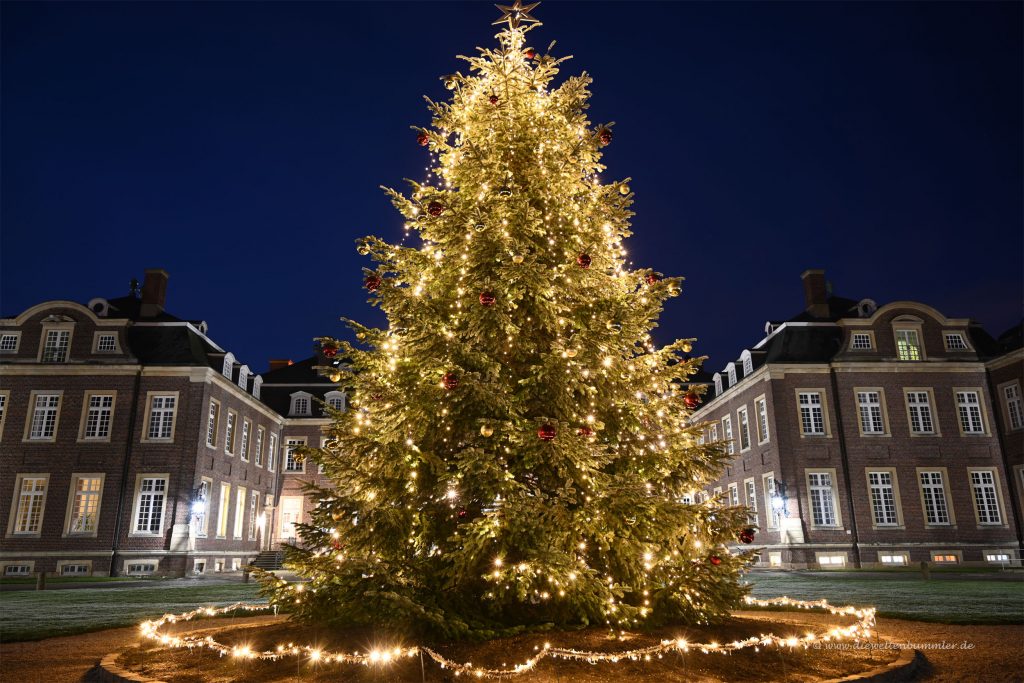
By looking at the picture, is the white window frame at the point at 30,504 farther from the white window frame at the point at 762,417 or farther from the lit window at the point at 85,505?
the white window frame at the point at 762,417

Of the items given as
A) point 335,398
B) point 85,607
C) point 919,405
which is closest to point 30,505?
point 335,398

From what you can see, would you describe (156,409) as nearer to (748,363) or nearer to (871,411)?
(748,363)

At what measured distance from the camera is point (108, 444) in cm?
2769

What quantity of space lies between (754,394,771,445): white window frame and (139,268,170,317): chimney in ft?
→ 93.9

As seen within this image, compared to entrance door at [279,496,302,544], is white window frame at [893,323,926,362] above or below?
above

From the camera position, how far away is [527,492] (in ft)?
23.7

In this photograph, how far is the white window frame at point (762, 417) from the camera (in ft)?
102

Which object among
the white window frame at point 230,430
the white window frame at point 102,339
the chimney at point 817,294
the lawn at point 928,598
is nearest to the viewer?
the lawn at point 928,598

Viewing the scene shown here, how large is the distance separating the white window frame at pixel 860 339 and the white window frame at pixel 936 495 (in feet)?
18.8

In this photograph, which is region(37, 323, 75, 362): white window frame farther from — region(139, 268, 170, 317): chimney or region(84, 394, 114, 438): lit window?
region(139, 268, 170, 317): chimney

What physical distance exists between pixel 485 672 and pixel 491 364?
3.17 meters

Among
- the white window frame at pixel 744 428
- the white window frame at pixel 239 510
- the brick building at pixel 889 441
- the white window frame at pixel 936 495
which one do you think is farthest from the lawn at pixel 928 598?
the white window frame at pixel 239 510

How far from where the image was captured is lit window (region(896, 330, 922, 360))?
3078 centimetres

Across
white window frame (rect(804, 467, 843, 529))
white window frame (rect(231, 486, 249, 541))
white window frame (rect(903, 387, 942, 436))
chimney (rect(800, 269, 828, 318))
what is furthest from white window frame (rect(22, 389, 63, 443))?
white window frame (rect(903, 387, 942, 436))
